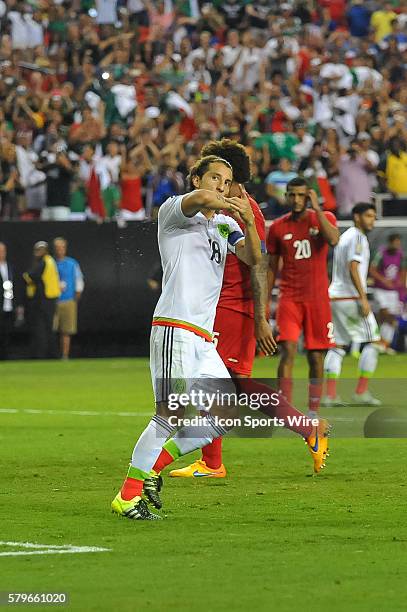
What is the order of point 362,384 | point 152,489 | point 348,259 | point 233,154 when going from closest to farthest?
1. point 152,489
2. point 233,154
3. point 348,259
4. point 362,384

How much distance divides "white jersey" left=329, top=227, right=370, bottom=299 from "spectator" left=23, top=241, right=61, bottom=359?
9335 millimetres

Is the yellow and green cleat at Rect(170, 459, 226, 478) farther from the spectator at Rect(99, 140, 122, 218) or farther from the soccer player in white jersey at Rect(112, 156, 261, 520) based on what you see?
the spectator at Rect(99, 140, 122, 218)

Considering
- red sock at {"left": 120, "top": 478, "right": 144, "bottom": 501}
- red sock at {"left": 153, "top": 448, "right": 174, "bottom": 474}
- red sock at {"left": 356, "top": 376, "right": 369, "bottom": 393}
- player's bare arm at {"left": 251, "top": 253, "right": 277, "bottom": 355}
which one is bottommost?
red sock at {"left": 356, "top": 376, "right": 369, "bottom": 393}

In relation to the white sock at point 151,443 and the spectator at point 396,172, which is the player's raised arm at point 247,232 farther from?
the spectator at point 396,172

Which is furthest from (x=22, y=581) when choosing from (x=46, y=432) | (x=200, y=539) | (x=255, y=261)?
(x=46, y=432)

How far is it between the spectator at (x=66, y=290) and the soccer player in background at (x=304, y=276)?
37.9ft

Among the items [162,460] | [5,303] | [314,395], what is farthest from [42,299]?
[162,460]

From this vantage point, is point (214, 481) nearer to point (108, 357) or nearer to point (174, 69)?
point (108, 357)

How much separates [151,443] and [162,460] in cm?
44

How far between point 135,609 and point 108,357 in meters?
21.0

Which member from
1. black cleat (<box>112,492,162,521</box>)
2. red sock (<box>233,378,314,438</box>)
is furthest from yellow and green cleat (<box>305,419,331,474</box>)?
black cleat (<box>112,492,162,521</box>)

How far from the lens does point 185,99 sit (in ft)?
93.9

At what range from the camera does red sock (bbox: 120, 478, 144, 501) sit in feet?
29.4

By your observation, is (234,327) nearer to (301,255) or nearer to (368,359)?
(301,255)
